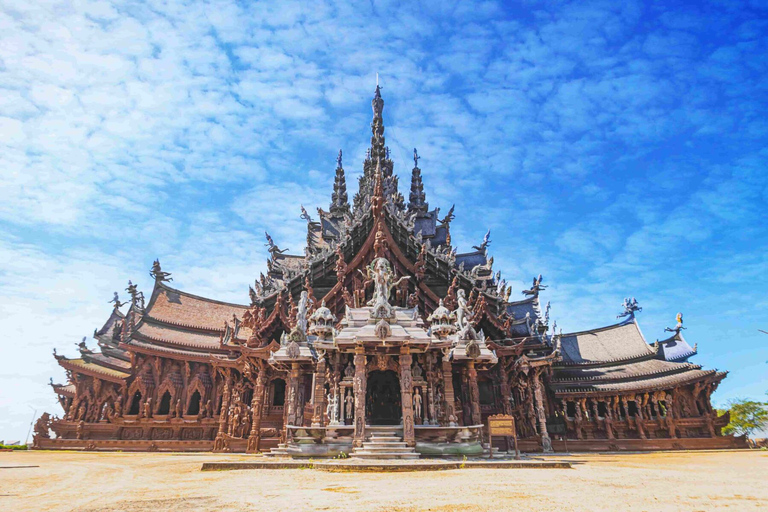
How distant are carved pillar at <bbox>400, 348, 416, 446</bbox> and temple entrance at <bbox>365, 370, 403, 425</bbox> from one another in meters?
2.40

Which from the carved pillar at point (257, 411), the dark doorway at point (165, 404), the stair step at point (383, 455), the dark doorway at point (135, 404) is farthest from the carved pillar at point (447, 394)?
the dark doorway at point (135, 404)

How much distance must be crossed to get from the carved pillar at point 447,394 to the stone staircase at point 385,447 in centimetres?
151

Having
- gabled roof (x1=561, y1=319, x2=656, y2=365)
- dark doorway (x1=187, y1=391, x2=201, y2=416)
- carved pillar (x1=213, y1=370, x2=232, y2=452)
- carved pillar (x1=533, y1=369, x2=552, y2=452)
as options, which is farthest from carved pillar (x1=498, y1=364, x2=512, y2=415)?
dark doorway (x1=187, y1=391, x2=201, y2=416)

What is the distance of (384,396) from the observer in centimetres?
1317

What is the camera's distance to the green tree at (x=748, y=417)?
36.0 m

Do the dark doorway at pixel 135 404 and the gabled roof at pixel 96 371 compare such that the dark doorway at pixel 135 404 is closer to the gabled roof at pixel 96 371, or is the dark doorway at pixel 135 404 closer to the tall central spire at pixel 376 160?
the gabled roof at pixel 96 371

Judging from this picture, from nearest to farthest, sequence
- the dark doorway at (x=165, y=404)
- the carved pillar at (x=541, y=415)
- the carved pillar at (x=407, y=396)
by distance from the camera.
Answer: the carved pillar at (x=407, y=396) < the carved pillar at (x=541, y=415) < the dark doorway at (x=165, y=404)

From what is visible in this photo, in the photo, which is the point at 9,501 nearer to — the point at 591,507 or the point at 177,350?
the point at 591,507

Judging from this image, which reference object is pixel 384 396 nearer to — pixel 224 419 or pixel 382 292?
pixel 382 292

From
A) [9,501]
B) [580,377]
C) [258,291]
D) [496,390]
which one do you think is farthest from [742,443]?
[9,501]

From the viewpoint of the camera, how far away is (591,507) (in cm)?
411

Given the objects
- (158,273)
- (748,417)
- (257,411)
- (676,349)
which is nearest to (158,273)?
(158,273)

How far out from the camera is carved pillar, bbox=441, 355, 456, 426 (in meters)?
11.2

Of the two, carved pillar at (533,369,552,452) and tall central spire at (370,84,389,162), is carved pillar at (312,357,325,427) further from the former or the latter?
tall central spire at (370,84,389,162)
